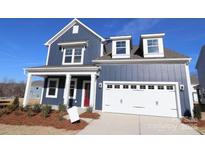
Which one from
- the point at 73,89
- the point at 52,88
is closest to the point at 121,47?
the point at 73,89

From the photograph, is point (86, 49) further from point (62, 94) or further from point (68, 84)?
→ point (62, 94)

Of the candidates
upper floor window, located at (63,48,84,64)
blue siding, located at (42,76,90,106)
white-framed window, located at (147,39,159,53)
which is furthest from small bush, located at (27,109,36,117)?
white-framed window, located at (147,39,159,53)

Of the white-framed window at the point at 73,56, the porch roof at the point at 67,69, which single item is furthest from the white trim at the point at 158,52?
the white-framed window at the point at 73,56

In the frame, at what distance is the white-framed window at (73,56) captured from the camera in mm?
12626

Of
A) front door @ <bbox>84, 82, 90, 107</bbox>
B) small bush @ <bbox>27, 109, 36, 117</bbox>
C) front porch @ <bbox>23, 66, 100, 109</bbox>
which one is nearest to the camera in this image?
small bush @ <bbox>27, 109, 36, 117</bbox>

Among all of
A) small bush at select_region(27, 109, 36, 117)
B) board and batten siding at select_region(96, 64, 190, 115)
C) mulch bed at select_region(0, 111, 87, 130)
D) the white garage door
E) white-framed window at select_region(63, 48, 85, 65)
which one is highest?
white-framed window at select_region(63, 48, 85, 65)

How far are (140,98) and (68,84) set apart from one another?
569 centimetres

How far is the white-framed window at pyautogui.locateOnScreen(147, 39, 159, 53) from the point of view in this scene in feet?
35.6

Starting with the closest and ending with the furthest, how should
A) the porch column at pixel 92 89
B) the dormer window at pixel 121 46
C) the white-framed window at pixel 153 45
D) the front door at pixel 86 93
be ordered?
the porch column at pixel 92 89, the white-framed window at pixel 153 45, the dormer window at pixel 121 46, the front door at pixel 86 93

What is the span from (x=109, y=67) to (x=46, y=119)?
604 centimetres

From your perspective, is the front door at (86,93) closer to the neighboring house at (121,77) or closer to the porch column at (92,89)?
the neighboring house at (121,77)

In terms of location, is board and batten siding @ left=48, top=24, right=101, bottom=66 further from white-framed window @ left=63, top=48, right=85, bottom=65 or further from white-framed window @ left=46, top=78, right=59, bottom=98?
white-framed window @ left=46, top=78, right=59, bottom=98
